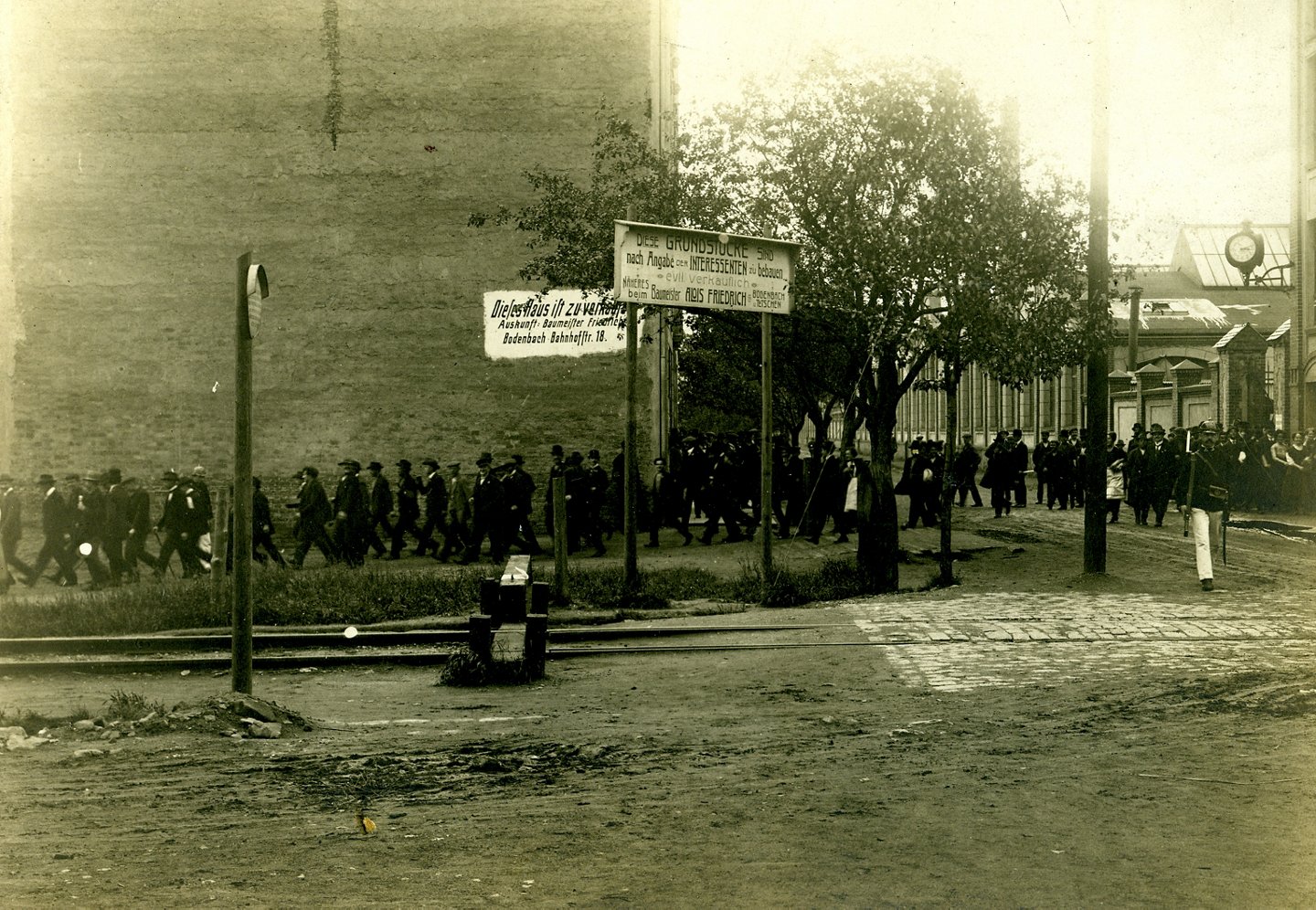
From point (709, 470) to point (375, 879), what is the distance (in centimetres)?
1728

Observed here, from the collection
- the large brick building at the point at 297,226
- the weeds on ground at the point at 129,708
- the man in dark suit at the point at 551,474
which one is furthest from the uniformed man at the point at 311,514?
the weeds on ground at the point at 129,708

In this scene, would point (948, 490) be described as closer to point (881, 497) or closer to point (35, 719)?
point (881, 497)

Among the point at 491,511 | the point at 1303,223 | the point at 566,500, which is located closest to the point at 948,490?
the point at 566,500

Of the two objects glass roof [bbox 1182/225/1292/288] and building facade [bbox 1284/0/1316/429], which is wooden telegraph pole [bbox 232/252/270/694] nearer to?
building facade [bbox 1284/0/1316/429]

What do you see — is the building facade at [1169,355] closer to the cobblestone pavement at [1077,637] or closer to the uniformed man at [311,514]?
the uniformed man at [311,514]

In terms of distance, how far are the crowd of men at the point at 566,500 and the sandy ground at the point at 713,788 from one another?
4.66 m

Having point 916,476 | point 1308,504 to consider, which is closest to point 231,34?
point 916,476

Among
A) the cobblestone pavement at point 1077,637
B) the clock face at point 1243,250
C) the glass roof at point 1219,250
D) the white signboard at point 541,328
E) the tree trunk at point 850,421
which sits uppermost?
the glass roof at point 1219,250

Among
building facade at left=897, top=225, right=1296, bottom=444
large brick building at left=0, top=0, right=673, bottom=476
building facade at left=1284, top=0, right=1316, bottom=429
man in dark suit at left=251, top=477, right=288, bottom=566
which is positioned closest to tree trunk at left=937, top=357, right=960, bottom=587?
man in dark suit at left=251, top=477, right=288, bottom=566

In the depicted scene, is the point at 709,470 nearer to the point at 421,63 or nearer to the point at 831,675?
the point at 421,63

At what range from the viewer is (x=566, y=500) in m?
16.2

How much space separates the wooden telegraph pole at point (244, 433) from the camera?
22.3 feet

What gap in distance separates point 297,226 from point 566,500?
1091 centimetres

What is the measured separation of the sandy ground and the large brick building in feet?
50.8
